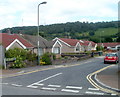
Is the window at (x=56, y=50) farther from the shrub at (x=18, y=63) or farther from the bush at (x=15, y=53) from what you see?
the shrub at (x=18, y=63)

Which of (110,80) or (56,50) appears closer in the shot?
(110,80)

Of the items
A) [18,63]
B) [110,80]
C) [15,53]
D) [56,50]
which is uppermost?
[56,50]

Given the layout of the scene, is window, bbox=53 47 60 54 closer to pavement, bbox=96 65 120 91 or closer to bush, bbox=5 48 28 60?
bush, bbox=5 48 28 60

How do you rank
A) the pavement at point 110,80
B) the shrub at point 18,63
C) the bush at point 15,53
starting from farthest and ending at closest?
the bush at point 15,53 → the shrub at point 18,63 → the pavement at point 110,80

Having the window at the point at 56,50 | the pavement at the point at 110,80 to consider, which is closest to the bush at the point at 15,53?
the pavement at the point at 110,80

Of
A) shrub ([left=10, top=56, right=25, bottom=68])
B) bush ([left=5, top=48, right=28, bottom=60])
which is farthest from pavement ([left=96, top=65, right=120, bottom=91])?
bush ([left=5, top=48, right=28, bottom=60])

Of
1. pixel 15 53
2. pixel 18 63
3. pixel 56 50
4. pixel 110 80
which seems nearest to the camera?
pixel 110 80

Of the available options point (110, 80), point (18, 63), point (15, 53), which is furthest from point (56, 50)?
point (110, 80)

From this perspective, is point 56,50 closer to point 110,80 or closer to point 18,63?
point 18,63

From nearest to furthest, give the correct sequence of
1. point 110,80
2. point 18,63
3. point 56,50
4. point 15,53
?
point 110,80 → point 18,63 → point 15,53 → point 56,50

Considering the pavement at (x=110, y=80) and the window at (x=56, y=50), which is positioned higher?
the window at (x=56, y=50)

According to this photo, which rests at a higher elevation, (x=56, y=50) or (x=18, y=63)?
(x=56, y=50)

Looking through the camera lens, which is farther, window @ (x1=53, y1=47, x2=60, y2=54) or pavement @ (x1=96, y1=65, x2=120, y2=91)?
window @ (x1=53, y1=47, x2=60, y2=54)

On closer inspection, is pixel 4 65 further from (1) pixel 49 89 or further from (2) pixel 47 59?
(1) pixel 49 89
